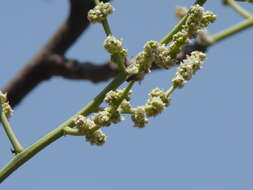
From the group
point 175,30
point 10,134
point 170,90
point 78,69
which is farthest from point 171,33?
point 78,69

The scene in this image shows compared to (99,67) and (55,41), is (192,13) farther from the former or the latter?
(55,41)

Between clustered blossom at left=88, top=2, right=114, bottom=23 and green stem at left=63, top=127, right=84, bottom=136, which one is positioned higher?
clustered blossom at left=88, top=2, right=114, bottom=23

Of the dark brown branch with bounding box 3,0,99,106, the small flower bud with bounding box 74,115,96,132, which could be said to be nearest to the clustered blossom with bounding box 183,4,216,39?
the small flower bud with bounding box 74,115,96,132

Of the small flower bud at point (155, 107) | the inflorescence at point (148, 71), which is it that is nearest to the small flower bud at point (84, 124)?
the inflorescence at point (148, 71)

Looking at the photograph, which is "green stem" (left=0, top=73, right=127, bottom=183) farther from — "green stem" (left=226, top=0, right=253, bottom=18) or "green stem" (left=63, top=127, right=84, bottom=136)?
"green stem" (left=226, top=0, right=253, bottom=18)

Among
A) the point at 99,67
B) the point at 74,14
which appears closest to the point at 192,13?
the point at 99,67

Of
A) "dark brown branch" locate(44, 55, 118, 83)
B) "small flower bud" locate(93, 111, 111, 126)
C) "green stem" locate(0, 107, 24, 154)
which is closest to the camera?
"small flower bud" locate(93, 111, 111, 126)
